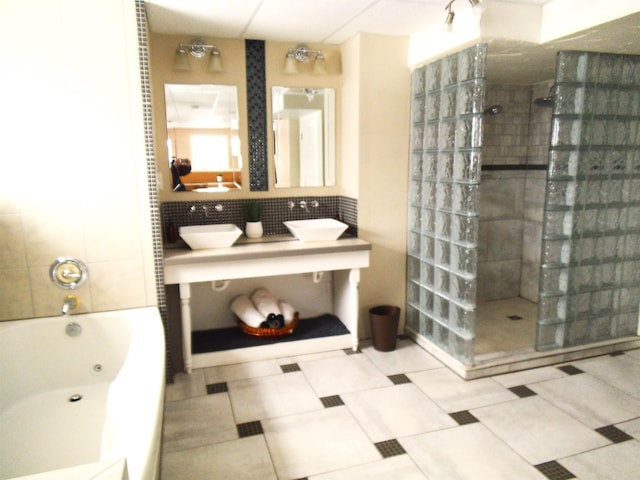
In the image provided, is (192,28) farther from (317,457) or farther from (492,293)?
(492,293)

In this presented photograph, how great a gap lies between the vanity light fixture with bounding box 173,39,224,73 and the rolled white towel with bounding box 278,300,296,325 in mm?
1773

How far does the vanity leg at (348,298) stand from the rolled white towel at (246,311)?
66cm

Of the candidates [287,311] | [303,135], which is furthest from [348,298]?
[303,135]

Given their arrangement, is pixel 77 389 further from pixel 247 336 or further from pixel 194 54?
pixel 194 54

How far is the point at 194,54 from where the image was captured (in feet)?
10.6

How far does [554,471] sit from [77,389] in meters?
2.56

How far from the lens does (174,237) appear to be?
3320 millimetres

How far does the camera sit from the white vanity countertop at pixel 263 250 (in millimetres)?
2934

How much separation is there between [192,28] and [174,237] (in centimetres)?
142

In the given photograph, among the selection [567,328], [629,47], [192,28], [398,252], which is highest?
[192,28]

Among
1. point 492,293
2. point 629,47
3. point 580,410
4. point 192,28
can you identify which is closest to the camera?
point 580,410

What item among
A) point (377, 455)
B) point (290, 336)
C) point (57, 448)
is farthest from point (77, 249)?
point (377, 455)

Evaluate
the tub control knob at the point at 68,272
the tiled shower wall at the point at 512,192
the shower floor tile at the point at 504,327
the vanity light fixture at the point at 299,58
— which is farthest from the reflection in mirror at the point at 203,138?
the tiled shower wall at the point at 512,192

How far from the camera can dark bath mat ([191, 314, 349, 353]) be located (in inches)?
130
